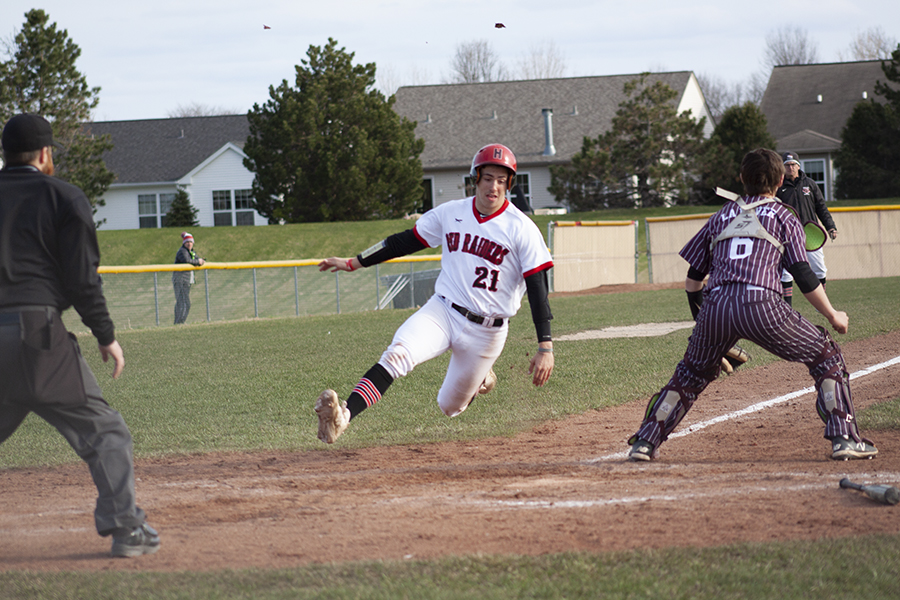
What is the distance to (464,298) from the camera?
534cm

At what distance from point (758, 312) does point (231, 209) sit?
39853mm

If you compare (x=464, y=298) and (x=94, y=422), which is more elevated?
(x=464, y=298)

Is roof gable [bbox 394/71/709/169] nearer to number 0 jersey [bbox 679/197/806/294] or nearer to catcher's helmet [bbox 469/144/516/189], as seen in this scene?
catcher's helmet [bbox 469/144/516/189]

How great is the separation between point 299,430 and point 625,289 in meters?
16.4

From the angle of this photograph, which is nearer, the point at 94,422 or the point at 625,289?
the point at 94,422

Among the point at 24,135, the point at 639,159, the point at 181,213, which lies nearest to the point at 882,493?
the point at 24,135

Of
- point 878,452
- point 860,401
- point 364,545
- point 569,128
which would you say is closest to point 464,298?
point 364,545

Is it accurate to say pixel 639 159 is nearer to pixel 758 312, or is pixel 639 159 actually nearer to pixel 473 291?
pixel 473 291

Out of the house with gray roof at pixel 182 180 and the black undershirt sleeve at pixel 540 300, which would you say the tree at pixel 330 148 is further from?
the black undershirt sleeve at pixel 540 300

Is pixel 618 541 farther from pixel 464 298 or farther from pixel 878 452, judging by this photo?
pixel 878 452

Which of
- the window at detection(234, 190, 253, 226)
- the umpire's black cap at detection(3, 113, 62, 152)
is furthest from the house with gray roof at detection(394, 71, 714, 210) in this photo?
the umpire's black cap at detection(3, 113, 62, 152)

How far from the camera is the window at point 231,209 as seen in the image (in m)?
42.2

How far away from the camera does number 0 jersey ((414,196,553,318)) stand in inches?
207

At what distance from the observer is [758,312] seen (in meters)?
4.79
